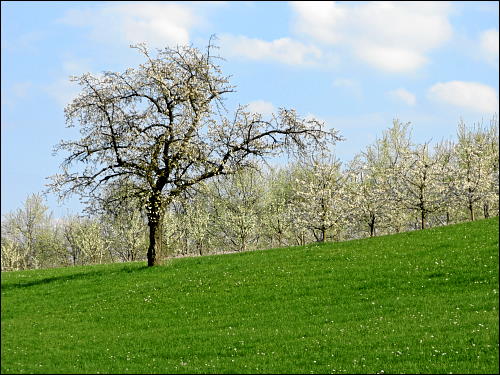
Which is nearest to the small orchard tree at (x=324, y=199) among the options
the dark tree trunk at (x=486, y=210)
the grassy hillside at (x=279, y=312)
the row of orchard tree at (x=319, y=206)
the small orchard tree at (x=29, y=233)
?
the row of orchard tree at (x=319, y=206)

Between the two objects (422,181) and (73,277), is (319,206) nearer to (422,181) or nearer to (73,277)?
(422,181)

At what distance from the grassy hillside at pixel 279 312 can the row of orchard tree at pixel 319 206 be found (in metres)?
15.5

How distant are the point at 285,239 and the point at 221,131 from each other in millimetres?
37192

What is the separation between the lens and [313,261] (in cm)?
2928

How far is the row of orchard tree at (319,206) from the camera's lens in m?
52.3

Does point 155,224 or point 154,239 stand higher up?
point 155,224

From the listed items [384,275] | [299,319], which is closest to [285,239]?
[384,275]

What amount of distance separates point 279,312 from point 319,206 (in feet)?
112

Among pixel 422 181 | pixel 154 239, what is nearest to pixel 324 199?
pixel 422 181

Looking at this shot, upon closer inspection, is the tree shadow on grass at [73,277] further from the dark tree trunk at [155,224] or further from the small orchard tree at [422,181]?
the small orchard tree at [422,181]

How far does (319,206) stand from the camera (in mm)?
54781

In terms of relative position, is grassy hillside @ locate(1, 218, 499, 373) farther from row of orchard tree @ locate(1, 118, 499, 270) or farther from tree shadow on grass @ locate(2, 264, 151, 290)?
row of orchard tree @ locate(1, 118, 499, 270)

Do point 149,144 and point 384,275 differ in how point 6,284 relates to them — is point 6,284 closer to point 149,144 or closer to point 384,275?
point 149,144

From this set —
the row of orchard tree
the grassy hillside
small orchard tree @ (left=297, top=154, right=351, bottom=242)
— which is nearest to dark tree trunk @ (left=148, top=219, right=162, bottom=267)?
the grassy hillside
